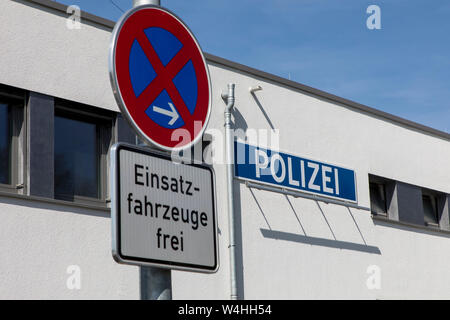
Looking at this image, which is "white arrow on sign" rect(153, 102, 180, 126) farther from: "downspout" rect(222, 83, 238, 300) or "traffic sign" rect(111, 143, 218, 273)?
"downspout" rect(222, 83, 238, 300)

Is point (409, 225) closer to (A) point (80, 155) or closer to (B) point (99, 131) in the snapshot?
(B) point (99, 131)

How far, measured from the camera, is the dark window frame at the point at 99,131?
9750 millimetres

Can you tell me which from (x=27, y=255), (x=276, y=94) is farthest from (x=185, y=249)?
(x=276, y=94)

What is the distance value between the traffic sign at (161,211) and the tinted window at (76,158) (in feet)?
20.9

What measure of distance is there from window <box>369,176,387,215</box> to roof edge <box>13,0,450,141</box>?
1.25m

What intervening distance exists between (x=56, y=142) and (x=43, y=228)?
1.24 metres

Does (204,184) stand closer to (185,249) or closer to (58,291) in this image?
(185,249)

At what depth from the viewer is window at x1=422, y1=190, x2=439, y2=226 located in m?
15.7

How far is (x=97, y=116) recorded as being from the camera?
33.4 ft

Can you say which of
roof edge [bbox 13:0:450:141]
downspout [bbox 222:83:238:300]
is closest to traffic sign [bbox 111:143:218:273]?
roof edge [bbox 13:0:450:141]

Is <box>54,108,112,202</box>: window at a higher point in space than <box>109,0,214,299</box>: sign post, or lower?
higher

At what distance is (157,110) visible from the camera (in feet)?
11.0

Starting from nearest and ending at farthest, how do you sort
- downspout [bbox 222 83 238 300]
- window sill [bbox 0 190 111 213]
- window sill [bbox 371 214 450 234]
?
window sill [bbox 0 190 111 213] < downspout [bbox 222 83 238 300] < window sill [bbox 371 214 450 234]

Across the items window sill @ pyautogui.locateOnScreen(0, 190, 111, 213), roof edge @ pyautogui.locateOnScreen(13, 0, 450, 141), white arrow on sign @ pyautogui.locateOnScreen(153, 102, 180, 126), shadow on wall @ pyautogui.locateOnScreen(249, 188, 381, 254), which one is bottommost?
white arrow on sign @ pyautogui.locateOnScreen(153, 102, 180, 126)
